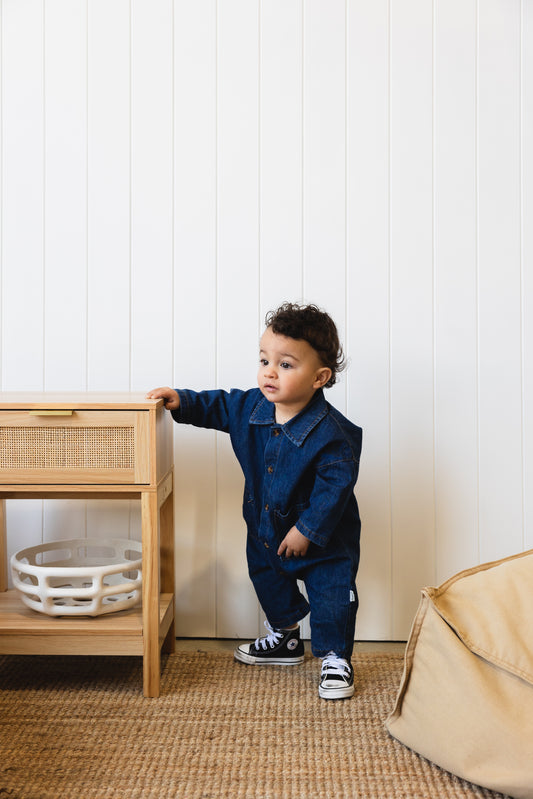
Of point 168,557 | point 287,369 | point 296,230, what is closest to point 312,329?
point 287,369

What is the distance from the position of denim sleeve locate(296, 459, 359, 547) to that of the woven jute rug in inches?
13.1

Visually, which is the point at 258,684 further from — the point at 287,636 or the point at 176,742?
the point at 176,742

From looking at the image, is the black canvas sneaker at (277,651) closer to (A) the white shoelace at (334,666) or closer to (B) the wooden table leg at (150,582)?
(A) the white shoelace at (334,666)

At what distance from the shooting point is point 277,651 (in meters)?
1.69

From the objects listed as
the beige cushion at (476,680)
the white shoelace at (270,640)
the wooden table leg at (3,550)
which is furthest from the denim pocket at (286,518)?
the wooden table leg at (3,550)

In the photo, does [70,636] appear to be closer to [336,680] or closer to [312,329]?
[336,680]

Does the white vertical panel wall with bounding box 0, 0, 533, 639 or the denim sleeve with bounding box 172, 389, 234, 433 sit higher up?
the white vertical panel wall with bounding box 0, 0, 533, 639

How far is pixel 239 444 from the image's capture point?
5.45 ft

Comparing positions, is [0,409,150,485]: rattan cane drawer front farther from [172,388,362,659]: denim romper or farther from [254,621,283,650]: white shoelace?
[254,621,283,650]: white shoelace

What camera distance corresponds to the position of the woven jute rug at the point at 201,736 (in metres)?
1.17

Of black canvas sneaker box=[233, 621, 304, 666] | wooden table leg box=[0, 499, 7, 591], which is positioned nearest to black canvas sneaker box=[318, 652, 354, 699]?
black canvas sneaker box=[233, 621, 304, 666]

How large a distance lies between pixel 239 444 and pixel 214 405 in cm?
10

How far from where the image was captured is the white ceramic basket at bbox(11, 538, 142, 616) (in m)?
1.49

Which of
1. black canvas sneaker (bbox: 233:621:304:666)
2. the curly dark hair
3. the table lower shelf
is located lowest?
black canvas sneaker (bbox: 233:621:304:666)
